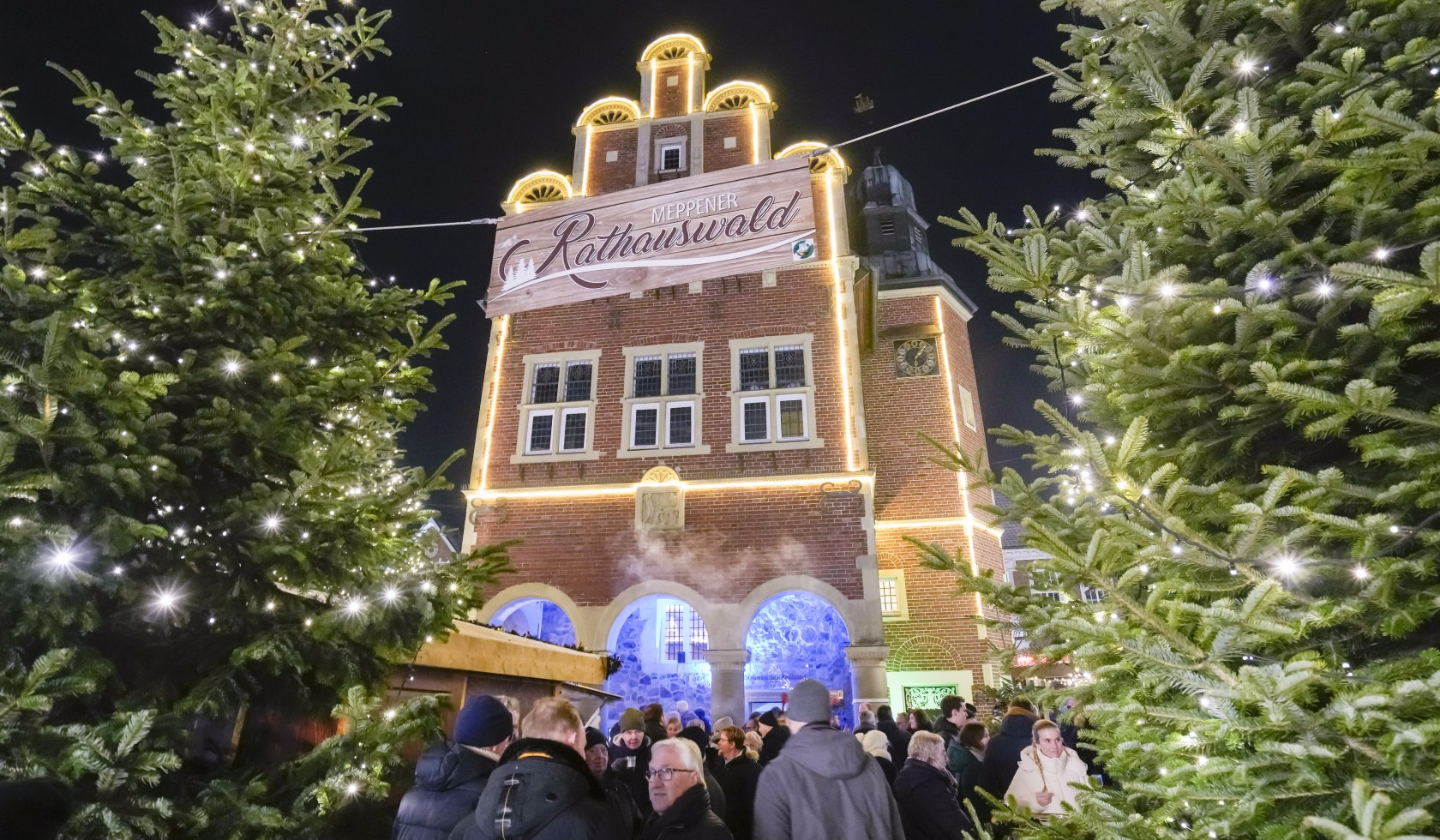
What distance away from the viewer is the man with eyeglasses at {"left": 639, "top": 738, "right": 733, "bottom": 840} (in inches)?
114

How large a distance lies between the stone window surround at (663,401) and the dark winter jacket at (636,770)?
302 inches

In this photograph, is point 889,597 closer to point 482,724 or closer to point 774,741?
point 774,741

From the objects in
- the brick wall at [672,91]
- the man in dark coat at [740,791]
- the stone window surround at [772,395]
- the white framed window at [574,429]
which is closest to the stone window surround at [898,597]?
the stone window surround at [772,395]

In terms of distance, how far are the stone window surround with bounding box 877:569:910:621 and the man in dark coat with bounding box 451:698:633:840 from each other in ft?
41.6

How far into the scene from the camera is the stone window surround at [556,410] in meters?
13.5

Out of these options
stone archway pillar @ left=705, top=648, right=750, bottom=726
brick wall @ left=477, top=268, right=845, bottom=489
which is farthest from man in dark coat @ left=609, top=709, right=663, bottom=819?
brick wall @ left=477, top=268, right=845, bottom=489

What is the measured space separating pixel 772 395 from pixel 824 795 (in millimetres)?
10397

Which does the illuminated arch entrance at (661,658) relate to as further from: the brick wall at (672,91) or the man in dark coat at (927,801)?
the brick wall at (672,91)

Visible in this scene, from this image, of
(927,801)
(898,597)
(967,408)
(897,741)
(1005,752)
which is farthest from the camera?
(967,408)

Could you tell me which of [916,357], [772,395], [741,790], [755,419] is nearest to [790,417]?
[772,395]

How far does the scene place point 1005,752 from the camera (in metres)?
5.05

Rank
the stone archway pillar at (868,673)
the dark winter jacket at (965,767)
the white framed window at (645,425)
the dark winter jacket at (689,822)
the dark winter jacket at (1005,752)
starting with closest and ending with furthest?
the dark winter jacket at (689,822)
the dark winter jacket at (1005,752)
the dark winter jacket at (965,767)
the stone archway pillar at (868,673)
the white framed window at (645,425)

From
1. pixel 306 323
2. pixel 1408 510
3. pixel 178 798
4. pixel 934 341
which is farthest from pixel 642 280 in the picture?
pixel 934 341

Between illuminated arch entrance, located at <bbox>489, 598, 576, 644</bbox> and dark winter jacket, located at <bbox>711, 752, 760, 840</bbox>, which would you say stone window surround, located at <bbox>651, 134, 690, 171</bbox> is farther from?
dark winter jacket, located at <bbox>711, 752, 760, 840</bbox>
